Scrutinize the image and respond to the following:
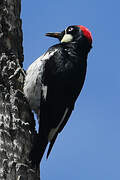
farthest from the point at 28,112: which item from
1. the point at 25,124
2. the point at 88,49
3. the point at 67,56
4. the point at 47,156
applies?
the point at 88,49

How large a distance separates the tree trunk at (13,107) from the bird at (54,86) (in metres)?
0.11

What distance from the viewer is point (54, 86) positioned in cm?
325

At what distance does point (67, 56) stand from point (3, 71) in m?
0.78

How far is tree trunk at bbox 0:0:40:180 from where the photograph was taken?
97.7 inches

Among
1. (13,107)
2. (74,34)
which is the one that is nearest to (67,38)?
(74,34)

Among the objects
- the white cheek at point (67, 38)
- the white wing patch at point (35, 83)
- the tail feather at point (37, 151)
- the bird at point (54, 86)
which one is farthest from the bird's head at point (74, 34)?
the tail feather at point (37, 151)

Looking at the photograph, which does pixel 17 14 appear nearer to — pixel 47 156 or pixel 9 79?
pixel 9 79

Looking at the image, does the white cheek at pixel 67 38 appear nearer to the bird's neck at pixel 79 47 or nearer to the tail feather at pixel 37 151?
the bird's neck at pixel 79 47

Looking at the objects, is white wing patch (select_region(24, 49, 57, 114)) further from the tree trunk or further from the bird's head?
the bird's head

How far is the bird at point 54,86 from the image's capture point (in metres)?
3.14

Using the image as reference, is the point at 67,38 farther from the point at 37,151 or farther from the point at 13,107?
the point at 37,151

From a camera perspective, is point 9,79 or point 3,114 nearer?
point 3,114

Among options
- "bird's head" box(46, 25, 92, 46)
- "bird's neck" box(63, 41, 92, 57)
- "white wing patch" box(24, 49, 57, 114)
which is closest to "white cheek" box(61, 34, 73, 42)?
"bird's head" box(46, 25, 92, 46)

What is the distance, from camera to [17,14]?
131 inches
